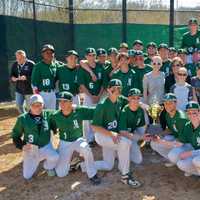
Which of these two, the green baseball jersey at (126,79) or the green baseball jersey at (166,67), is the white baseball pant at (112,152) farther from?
the green baseball jersey at (166,67)

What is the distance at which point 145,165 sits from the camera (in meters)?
6.77

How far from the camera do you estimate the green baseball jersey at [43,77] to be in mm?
7770

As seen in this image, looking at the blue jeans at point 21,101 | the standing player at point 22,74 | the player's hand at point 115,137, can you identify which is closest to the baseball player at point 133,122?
the player's hand at point 115,137

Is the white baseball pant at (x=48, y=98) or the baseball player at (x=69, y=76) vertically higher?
the baseball player at (x=69, y=76)

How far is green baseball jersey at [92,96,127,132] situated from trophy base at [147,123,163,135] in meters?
0.56

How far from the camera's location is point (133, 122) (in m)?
6.53

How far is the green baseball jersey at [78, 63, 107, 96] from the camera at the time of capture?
764 cm

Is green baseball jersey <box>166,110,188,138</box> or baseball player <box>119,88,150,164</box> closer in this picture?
green baseball jersey <box>166,110,188,138</box>

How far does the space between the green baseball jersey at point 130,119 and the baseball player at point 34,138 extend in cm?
105

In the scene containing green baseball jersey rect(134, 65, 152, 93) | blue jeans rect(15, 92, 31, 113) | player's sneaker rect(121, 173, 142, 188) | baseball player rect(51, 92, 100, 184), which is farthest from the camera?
blue jeans rect(15, 92, 31, 113)

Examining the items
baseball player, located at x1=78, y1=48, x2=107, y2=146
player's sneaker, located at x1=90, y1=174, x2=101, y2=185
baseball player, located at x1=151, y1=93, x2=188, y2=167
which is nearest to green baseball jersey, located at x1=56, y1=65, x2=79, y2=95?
baseball player, located at x1=78, y1=48, x2=107, y2=146

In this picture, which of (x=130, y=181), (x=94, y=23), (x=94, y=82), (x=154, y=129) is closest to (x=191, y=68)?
(x=94, y=82)

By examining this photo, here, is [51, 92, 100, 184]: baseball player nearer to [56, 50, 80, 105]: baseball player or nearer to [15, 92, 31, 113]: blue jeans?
[56, 50, 80, 105]: baseball player

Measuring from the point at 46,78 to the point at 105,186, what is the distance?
257cm
